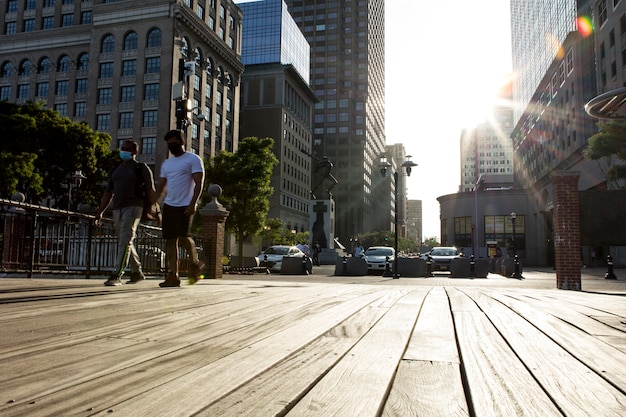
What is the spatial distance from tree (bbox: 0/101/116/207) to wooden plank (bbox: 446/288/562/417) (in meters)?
30.7

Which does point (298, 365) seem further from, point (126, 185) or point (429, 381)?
point (126, 185)

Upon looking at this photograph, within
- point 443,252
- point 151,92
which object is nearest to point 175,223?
point 443,252

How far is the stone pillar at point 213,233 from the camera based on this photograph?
35.1 feet

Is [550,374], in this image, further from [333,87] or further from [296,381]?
[333,87]

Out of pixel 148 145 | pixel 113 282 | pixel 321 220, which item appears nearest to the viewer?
pixel 113 282

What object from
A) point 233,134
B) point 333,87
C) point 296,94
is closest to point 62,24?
point 233,134

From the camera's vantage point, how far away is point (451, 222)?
6638cm

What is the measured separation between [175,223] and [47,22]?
190 ft

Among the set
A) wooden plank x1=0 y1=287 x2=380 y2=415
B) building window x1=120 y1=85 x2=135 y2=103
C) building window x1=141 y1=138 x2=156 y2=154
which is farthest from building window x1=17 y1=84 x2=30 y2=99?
wooden plank x1=0 y1=287 x2=380 y2=415

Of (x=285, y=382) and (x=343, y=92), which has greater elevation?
(x=343, y=92)

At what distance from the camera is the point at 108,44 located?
47500 millimetres

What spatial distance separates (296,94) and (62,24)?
132 ft

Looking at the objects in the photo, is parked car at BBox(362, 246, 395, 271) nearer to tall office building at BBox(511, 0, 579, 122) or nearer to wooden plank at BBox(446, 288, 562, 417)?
wooden plank at BBox(446, 288, 562, 417)

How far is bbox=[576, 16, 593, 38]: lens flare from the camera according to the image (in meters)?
44.9
